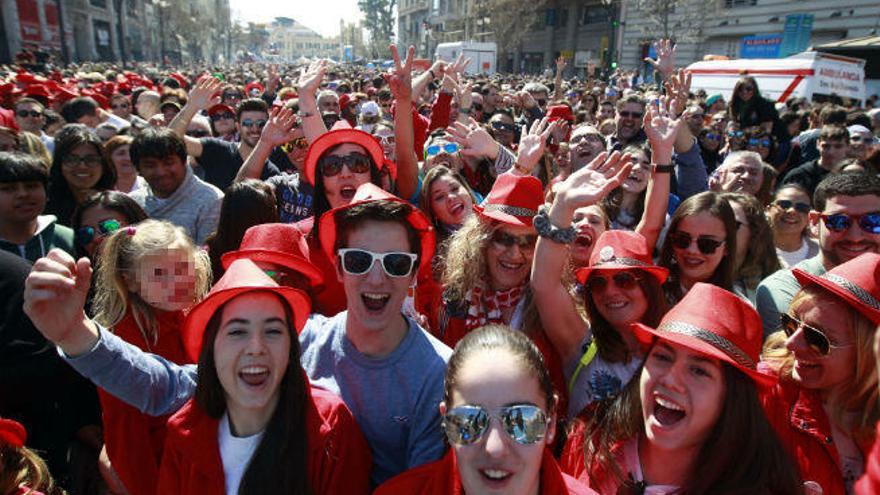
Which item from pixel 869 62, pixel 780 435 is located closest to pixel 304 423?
pixel 780 435

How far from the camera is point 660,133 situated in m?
3.54

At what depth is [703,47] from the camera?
3697cm

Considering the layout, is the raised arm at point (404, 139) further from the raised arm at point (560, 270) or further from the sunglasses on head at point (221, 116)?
the sunglasses on head at point (221, 116)

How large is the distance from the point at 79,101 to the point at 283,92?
339cm

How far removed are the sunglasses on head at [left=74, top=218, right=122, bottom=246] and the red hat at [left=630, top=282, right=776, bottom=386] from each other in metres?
2.90

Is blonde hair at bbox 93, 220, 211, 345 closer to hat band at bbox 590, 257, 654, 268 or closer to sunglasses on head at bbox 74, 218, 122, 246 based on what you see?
sunglasses on head at bbox 74, 218, 122, 246

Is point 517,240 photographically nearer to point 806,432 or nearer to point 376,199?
point 376,199

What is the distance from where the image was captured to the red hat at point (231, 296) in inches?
75.2

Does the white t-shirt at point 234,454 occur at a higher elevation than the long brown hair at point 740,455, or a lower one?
lower

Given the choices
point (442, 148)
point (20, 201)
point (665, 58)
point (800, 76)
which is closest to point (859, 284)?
point (442, 148)

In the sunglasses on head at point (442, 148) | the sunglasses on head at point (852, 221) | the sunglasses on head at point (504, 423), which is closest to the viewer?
the sunglasses on head at point (504, 423)

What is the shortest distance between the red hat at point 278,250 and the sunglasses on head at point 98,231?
93 centimetres

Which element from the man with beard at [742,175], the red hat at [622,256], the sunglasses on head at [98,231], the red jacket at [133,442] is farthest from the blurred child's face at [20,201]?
the man with beard at [742,175]

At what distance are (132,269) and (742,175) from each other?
442 centimetres
